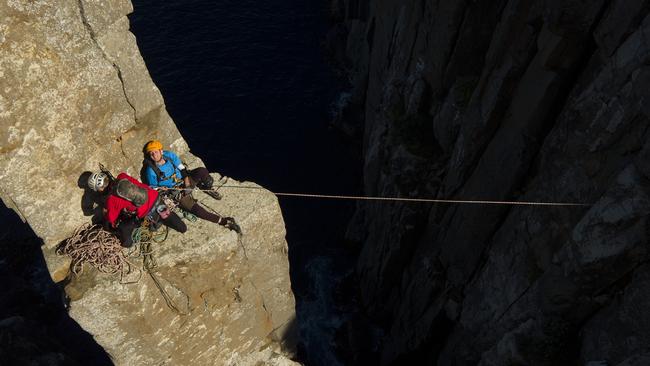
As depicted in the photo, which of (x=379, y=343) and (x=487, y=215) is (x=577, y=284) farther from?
(x=379, y=343)

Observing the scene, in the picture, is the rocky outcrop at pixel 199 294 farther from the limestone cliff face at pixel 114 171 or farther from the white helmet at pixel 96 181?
the white helmet at pixel 96 181

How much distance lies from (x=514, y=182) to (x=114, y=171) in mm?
10454

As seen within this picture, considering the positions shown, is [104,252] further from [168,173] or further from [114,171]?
[168,173]

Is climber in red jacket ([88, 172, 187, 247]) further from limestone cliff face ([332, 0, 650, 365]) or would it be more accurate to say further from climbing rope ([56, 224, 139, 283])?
limestone cliff face ([332, 0, 650, 365])

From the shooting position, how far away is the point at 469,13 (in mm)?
18203

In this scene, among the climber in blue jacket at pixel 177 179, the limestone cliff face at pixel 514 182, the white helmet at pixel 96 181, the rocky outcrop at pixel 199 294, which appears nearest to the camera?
the white helmet at pixel 96 181

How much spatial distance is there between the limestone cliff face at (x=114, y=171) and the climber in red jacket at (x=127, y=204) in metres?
0.58

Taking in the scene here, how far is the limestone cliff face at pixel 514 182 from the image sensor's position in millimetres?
10578

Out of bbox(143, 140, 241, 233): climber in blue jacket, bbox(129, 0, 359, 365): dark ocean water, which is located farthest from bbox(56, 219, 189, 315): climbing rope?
bbox(129, 0, 359, 365): dark ocean water

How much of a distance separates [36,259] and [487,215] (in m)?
27.3

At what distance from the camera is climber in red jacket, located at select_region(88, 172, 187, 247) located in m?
10.6

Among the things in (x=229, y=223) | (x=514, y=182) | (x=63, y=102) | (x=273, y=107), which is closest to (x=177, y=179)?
(x=229, y=223)

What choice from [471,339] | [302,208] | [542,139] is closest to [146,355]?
[471,339]

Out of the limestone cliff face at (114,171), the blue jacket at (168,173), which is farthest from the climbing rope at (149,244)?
the blue jacket at (168,173)
